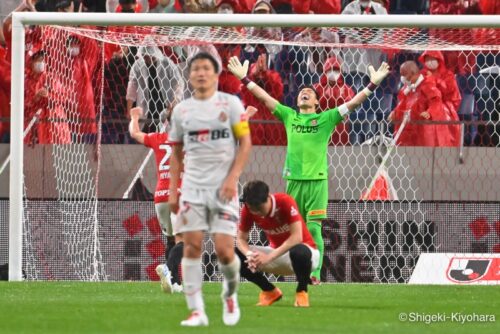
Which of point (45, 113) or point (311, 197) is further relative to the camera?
point (45, 113)

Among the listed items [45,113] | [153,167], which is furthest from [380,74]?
[45,113]

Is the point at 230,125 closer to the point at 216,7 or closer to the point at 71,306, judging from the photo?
the point at 71,306

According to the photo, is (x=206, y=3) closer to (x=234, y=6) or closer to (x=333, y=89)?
(x=234, y=6)

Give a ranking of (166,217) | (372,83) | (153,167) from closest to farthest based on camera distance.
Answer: (166,217), (372,83), (153,167)

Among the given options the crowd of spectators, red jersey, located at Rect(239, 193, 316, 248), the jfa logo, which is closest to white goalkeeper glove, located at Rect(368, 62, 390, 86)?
the crowd of spectators

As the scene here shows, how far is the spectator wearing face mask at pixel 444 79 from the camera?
16750mm

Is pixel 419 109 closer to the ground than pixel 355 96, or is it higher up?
closer to the ground

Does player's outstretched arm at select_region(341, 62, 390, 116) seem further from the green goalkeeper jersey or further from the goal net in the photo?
the goal net

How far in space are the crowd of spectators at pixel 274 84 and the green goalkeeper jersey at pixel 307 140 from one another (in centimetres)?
171

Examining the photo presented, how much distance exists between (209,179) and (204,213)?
23cm

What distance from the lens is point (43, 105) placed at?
15.9m

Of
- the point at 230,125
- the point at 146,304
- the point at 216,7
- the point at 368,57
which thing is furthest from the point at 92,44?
the point at 230,125

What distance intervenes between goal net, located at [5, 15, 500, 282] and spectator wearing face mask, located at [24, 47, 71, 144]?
0.02m

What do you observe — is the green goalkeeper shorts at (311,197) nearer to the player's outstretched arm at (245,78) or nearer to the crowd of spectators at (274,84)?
the player's outstretched arm at (245,78)
